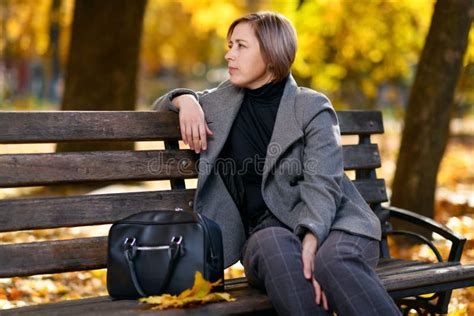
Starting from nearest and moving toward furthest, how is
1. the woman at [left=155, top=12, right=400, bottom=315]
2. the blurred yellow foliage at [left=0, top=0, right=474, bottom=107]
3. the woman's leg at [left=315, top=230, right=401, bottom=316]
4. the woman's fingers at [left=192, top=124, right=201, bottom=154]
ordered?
the woman's leg at [left=315, top=230, right=401, bottom=316] < the woman at [left=155, top=12, right=400, bottom=315] < the woman's fingers at [left=192, top=124, right=201, bottom=154] < the blurred yellow foliage at [left=0, top=0, right=474, bottom=107]

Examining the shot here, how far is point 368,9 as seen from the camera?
1205 cm

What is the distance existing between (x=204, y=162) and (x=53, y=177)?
0.67 meters

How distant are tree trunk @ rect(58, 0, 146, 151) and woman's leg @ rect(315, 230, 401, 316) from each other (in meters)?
5.46

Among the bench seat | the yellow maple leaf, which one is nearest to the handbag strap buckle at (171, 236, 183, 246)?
the yellow maple leaf

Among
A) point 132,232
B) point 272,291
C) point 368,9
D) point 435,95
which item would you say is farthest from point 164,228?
point 368,9

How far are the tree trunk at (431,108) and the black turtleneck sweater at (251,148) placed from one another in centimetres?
308

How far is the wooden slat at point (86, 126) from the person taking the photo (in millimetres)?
3477

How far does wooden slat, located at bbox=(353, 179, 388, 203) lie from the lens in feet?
14.9

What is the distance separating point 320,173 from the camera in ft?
11.6

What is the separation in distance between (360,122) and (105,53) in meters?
4.42

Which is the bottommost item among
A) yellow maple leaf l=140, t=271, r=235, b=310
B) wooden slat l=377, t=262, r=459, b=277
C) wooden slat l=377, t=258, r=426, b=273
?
wooden slat l=377, t=258, r=426, b=273

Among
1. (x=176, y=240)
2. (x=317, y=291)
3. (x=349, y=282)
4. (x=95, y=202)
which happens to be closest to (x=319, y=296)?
(x=317, y=291)

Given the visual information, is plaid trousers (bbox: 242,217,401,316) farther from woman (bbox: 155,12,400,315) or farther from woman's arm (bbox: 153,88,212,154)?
woman's arm (bbox: 153,88,212,154)

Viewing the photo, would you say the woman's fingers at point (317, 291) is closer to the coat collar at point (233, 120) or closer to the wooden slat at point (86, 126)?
the coat collar at point (233, 120)
